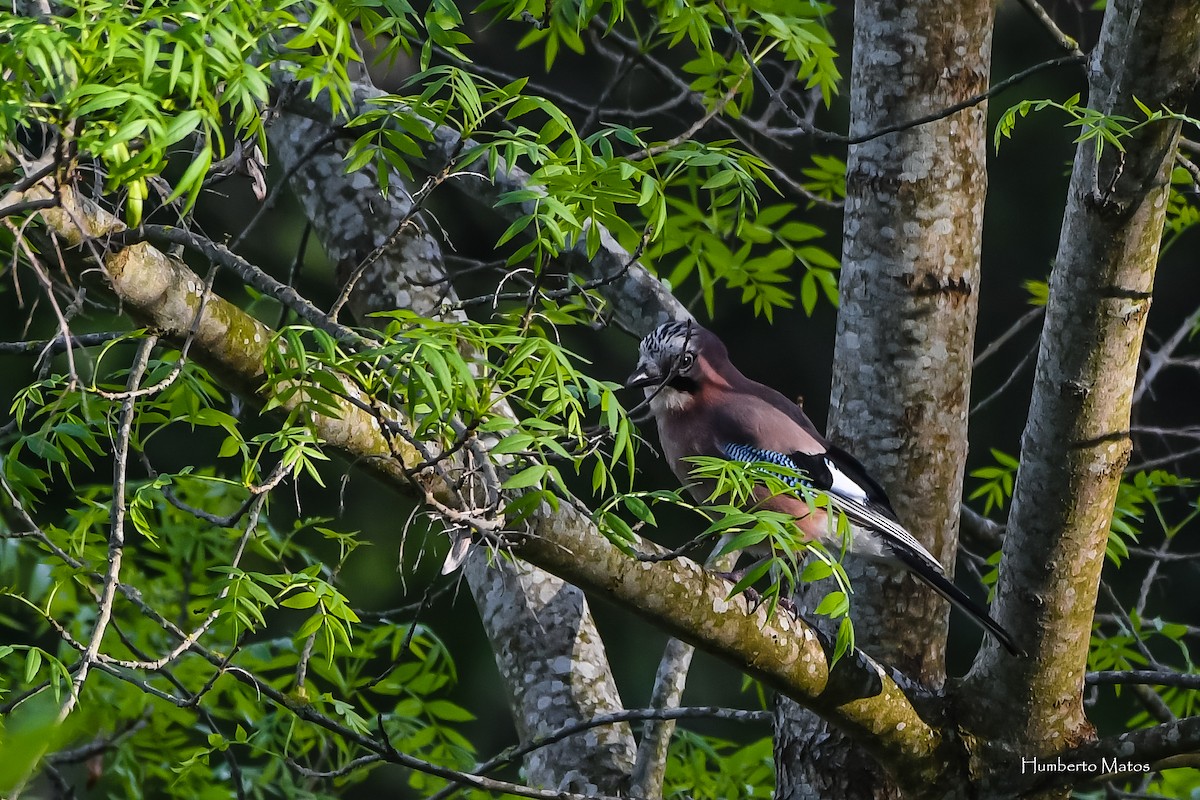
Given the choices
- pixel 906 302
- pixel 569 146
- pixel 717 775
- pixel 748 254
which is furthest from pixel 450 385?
pixel 717 775

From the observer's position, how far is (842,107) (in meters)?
6.71

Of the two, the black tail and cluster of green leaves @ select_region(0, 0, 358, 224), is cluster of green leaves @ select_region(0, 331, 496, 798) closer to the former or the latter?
cluster of green leaves @ select_region(0, 0, 358, 224)

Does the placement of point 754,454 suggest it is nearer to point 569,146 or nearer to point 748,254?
point 748,254

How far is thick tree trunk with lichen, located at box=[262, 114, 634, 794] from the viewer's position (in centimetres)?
314

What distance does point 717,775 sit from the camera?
3.46 meters

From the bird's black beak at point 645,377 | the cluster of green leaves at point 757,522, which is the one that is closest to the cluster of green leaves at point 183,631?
the cluster of green leaves at point 757,522

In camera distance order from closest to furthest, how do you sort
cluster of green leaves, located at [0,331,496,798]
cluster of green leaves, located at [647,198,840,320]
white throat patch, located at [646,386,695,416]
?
1. cluster of green leaves, located at [0,331,496,798]
2. cluster of green leaves, located at [647,198,840,320]
3. white throat patch, located at [646,386,695,416]

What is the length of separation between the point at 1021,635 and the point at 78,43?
6.50 ft

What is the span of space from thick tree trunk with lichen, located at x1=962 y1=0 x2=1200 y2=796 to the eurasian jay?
0.21 meters

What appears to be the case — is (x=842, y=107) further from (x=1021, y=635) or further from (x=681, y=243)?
(x=1021, y=635)

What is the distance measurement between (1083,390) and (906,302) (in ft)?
1.86

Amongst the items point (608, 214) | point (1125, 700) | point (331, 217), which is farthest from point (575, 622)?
point (1125, 700)

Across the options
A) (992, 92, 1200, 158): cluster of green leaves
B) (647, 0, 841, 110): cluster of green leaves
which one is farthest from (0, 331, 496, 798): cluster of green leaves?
(992, 92, 1200, 158): cluster of green leaves

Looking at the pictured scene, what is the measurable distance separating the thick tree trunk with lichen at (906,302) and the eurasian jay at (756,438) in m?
0.08
